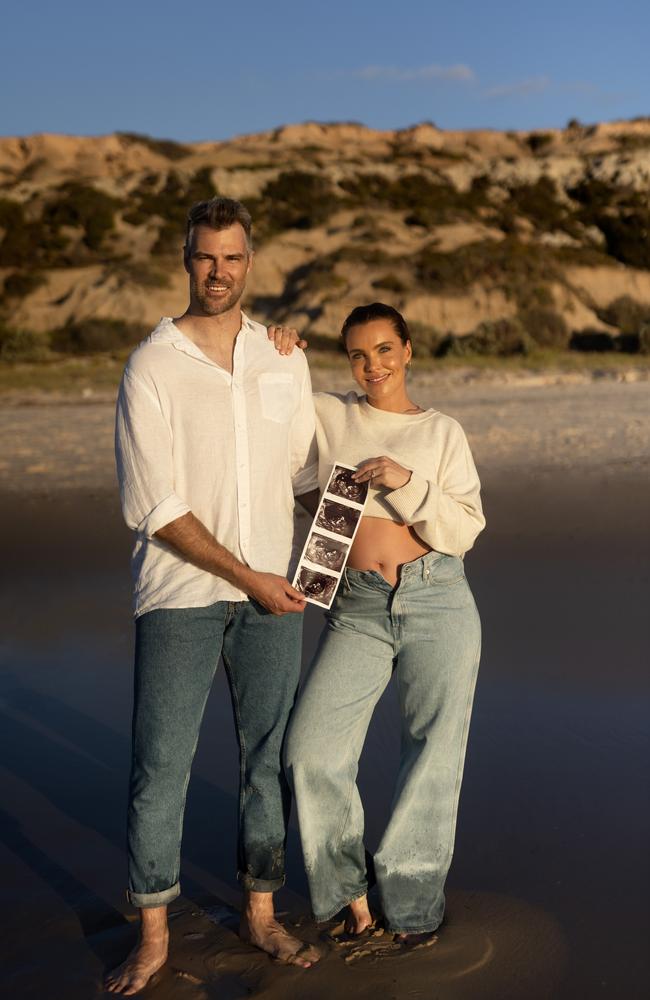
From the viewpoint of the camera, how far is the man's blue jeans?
312 centimetres

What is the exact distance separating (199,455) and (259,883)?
121 cm

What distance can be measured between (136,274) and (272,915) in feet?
83.4

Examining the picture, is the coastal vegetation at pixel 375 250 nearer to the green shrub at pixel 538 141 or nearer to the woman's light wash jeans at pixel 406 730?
the green shrub at pixel 538 141

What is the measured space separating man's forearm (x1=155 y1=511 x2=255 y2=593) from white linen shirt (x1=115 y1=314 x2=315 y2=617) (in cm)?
3

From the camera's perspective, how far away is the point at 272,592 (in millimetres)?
3150

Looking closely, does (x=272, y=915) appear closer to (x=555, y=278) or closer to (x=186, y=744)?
(x=186, y=744)

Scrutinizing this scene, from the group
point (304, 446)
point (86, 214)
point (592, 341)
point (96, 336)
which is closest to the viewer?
point (304, 446)

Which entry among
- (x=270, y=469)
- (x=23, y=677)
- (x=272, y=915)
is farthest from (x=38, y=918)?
(x=23, y=677)

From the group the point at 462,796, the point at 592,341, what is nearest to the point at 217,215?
the point at 462,796

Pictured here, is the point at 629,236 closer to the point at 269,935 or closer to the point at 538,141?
the point at 538,141

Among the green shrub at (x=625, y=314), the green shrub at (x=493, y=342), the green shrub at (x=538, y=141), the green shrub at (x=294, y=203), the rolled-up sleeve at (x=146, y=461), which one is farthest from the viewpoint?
the green shrub at (x=538, y=141)

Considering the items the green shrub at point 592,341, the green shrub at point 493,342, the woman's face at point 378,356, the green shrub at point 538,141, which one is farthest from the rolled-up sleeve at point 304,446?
the green shrub at point 538,141

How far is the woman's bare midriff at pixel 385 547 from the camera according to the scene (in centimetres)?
332

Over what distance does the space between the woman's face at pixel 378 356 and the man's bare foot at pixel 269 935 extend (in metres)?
1.48
